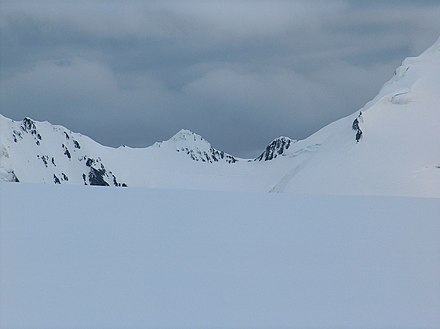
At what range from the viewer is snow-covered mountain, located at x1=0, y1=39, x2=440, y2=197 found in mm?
31655

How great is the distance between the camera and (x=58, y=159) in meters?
60.4

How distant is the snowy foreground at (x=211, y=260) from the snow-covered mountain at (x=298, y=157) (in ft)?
80.6

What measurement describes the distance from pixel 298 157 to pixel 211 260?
5640cm

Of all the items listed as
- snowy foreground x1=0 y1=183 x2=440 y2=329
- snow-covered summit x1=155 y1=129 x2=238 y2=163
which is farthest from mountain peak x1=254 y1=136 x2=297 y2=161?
snowy foreground x1=0 y1=183 x2=440 y2=329

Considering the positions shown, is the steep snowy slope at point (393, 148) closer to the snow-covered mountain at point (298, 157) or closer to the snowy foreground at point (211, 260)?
the snow-covered mountain at point (298, 157)

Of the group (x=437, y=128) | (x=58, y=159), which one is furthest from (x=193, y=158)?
(x=437, y=128)

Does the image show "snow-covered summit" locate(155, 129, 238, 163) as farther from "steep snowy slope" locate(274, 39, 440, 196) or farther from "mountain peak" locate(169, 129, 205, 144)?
"steep snowy slope" locate(274, 39, 440, 196)

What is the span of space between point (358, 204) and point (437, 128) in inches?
1266

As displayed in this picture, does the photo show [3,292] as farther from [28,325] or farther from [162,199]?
[162,199]

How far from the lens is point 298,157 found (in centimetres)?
5953

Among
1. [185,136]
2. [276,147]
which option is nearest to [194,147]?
[185,136]

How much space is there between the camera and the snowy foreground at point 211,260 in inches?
124

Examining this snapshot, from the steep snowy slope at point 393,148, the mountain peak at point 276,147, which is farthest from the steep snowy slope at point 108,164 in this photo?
Answer: the steep snowy slope at point 393,148

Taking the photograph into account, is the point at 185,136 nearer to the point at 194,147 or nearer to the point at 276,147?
the point at 194,147
